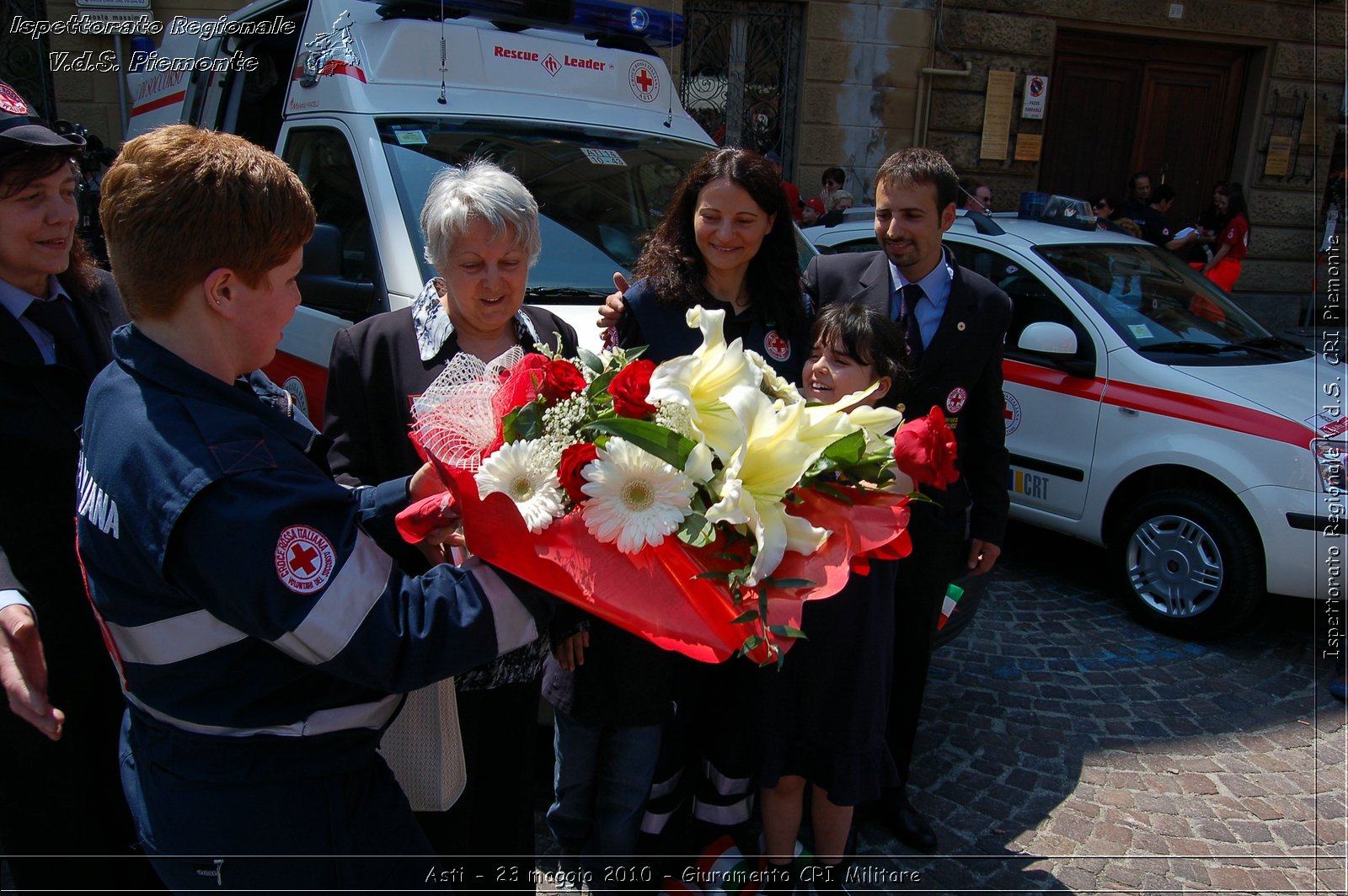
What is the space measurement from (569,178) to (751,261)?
1.64 metres

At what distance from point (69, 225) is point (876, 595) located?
2340 millimetres

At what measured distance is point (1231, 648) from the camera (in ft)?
15.8

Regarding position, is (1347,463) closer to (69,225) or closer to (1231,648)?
(1231,648)

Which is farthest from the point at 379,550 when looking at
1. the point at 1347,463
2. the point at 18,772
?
the point at 1347,463

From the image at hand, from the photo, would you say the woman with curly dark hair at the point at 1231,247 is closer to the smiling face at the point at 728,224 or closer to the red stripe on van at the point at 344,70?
the smiling face at the point at 728,224

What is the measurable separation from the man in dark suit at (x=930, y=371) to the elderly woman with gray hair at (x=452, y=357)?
131cm

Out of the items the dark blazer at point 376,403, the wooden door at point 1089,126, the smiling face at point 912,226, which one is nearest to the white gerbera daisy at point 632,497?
the dark blazer at point 376,403

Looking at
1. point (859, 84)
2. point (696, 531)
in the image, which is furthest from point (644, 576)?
point (859, 84)

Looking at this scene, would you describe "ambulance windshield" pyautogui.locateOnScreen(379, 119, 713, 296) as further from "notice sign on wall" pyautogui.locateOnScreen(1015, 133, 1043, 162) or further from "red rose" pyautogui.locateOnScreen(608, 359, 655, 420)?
"notice sign on wall" pyautogui.locateOnScreen(1015, 133, 1043, 162)

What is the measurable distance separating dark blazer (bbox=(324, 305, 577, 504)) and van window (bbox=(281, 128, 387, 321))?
4.00ft

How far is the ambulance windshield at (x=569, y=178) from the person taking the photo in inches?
149

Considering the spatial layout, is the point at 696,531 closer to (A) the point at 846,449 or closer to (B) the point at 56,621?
(A) the point at 846,449

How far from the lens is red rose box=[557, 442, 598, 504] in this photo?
1480 mm

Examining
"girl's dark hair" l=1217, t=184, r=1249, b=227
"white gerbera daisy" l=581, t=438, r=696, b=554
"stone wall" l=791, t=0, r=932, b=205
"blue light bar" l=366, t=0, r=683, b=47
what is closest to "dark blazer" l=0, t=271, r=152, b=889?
"white gerbera daisy" l=581, t=438, r=696, b=554
